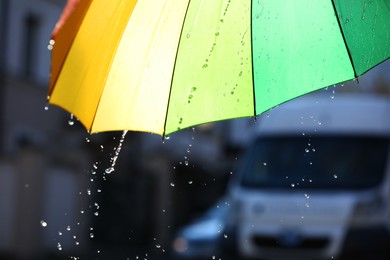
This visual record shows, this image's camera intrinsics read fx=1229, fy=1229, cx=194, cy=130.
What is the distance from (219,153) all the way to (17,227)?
18.9 meters

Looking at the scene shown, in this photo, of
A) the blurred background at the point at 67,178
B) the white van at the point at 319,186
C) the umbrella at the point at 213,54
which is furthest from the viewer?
the blurred background at the point at 67,178

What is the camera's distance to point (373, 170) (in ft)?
47.1

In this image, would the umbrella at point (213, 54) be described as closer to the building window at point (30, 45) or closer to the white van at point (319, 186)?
the white van at point (319, 186)

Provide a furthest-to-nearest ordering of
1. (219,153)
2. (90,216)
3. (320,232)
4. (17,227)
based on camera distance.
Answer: (219,153)
(90,216)
(17,227)
(320,232)

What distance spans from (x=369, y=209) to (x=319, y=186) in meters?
0.62

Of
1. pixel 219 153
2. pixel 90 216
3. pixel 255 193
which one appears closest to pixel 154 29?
pixel 255 193

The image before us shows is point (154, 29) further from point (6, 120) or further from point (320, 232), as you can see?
point (6, 120)

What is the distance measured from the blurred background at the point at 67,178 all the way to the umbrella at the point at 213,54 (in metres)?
14.0

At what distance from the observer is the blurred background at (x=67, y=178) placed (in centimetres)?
2292

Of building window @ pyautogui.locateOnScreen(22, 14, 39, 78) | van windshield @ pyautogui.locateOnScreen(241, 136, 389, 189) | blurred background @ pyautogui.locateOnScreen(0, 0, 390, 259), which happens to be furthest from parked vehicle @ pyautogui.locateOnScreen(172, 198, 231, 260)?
building window @ pyautogui.locateOnScreen(22, 14, 39, 78)

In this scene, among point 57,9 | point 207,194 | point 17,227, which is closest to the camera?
point 17,227

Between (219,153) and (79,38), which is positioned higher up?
(79,38)

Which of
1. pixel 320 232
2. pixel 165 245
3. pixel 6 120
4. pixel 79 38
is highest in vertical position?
pixel 79 38

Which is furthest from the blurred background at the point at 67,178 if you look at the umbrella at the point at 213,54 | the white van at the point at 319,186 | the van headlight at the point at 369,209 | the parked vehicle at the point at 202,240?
the umbrella at the point at 213,54
